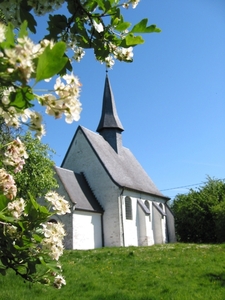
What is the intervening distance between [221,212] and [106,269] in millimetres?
17676

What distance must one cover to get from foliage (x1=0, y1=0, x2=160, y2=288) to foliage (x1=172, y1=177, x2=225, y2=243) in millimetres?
25810

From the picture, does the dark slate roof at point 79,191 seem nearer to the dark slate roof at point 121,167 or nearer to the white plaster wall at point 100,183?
the white plaster wall at point 100,183

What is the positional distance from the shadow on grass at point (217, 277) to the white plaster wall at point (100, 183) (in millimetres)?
12741

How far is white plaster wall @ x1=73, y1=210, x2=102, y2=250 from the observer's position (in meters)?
19.6

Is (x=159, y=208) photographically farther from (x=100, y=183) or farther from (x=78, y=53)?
(x=78, y=53)

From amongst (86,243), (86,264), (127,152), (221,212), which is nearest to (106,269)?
(86,264)

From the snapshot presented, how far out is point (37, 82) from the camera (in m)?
1.11

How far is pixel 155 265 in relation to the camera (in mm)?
11078

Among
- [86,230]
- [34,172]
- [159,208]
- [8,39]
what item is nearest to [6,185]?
[8,39]

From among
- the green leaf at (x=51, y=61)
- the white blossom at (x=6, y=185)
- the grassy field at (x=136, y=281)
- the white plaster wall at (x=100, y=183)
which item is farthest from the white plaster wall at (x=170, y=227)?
the green leaf at (x=51, y=61)

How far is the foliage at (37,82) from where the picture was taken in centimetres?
109

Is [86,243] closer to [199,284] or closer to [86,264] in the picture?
[86,264]

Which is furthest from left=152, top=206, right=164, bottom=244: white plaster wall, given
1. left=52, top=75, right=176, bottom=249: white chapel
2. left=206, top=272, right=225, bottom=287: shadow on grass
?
left=206, top=272, right=225, bottom=287: shadow on grass

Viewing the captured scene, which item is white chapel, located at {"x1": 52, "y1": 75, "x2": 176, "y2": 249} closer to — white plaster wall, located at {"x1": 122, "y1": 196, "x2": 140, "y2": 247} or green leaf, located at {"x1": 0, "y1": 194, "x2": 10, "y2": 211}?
white plaster wall, located at {"x1": 122, "y1": 196, "x2": 140, "y2": 247}
